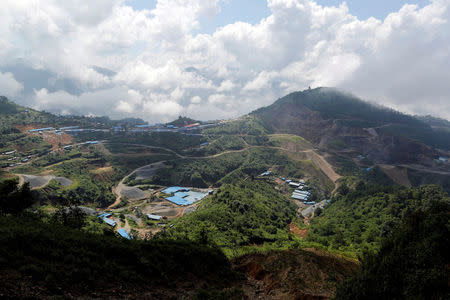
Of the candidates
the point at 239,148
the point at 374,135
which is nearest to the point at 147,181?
the point at 239,148

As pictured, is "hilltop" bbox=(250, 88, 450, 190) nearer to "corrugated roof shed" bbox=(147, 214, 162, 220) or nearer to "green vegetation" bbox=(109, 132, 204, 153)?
"green vegetation" bbox=(109, 132, 204, 153)

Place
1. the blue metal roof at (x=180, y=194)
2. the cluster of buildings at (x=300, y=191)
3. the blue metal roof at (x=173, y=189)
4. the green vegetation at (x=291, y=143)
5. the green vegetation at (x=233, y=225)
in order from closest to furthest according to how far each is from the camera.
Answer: the green vegetation at (x=233, y=225) → the blue metal roof at (x=180, y=194) → the cluster of buildings at (x=300, y=191) → the blue metal roof at (x=173, y=189) → the green vegetation at (x=291, y=143)

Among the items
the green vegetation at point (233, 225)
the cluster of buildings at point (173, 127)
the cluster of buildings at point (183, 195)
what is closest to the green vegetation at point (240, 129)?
the cluster of buildings at point (173, 127)

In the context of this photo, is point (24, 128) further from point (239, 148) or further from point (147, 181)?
point (239, 148)

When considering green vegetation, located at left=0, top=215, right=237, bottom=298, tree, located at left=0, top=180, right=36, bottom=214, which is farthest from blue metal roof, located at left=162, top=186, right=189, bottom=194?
green vegetation, located at left=0, top=215, right=237, bottom=298

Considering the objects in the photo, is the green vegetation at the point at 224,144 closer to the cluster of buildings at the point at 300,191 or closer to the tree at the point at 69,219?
the cluster of buildings at the point at 300,191

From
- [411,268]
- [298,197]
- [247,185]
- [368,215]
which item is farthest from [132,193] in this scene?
[411,268]
